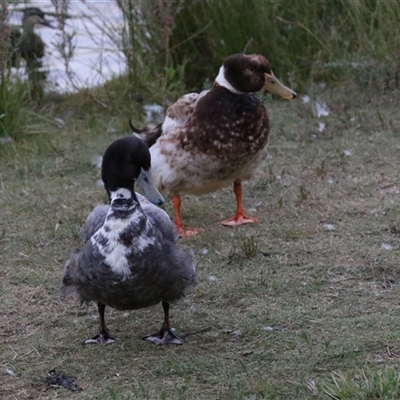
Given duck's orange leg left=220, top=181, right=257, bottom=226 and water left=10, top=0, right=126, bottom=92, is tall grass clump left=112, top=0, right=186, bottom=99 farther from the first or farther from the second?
duck's orange leg left=220, top=181, right=257, bottom=226

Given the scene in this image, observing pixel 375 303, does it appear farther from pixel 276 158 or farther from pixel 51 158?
→ pixel 51 158

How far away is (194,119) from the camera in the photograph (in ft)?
18.0

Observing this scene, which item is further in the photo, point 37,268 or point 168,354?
point 37,268

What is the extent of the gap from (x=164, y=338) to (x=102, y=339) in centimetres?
26

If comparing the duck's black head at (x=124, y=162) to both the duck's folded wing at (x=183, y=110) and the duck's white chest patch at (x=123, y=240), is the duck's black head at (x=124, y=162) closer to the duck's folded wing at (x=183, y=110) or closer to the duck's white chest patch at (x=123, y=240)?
the duck's white chest patch at (x=123, y=240)

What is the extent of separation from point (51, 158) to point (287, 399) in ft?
14.2

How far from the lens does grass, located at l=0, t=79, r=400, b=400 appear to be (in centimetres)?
354

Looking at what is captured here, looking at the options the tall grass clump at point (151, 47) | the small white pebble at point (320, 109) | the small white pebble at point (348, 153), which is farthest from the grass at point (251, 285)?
the tall grass clump at point (151, 47)

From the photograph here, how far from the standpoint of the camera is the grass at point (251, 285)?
3545 mm

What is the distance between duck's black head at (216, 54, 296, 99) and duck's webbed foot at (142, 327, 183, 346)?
2001mm

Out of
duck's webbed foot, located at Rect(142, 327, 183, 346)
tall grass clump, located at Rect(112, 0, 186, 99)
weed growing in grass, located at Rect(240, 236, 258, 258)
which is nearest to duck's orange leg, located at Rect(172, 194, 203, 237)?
weed growing in grass, located at Rect(240, 236, 258, 258)

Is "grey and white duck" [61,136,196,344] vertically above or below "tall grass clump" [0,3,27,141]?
below

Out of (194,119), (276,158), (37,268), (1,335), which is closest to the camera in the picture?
(1,335)

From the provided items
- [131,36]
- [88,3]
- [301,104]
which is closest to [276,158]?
[301,104]
